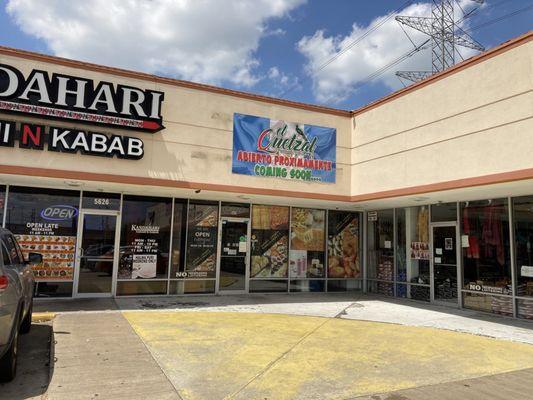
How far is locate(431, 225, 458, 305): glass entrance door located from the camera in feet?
45.3

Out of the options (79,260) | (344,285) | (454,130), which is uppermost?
(454,130)

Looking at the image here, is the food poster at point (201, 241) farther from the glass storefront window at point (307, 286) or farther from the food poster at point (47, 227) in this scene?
the food poster at point (47, 227)

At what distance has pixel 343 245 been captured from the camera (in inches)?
671

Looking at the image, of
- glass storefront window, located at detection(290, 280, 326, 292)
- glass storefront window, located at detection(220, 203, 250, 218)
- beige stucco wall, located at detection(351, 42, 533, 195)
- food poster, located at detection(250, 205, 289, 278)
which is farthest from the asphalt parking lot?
beige stucco wall, located at detection(351, 42, 533, 195)

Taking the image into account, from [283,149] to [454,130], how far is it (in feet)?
16.8

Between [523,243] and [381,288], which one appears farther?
[381,288]

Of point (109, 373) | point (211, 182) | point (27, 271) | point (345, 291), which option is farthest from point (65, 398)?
point (345, 291)

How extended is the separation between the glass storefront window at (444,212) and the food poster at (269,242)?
473 cm

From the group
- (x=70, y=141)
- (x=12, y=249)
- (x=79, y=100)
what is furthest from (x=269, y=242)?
(x=12, y=249)

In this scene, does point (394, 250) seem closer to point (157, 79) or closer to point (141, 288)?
point (141, 288)

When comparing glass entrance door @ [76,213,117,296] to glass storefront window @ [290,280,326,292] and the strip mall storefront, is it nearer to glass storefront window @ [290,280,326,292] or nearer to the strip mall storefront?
the strip mall storefront

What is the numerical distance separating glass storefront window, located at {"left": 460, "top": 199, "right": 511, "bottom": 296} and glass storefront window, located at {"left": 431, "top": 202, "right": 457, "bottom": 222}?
318 mm

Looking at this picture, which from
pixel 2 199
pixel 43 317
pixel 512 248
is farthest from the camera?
pixel 2 199

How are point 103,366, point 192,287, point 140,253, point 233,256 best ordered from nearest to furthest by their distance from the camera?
point 103,366 → point 140,253 → point 192,287 → point 233,256
